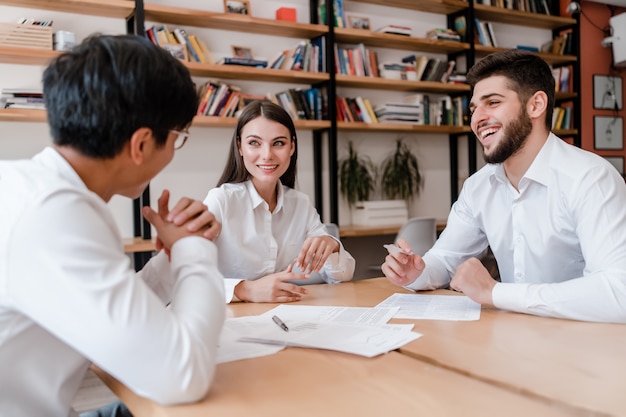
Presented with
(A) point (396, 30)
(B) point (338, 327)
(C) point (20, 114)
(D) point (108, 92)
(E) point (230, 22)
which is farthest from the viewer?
Answer: (A) point (396, 30)

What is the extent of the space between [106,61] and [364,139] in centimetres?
405

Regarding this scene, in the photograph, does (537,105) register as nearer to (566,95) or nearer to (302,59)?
(302,59)

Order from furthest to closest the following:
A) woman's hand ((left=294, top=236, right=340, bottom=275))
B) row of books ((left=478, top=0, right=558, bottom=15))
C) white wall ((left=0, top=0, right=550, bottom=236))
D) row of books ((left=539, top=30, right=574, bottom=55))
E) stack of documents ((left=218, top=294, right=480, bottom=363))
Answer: row of books ((left=539, top=30, right=574, bottom=55))
row of books ((left=478, top=0, right=558, bottom=15))
white wall ((left=0, top=0, right=550, bottom=236))
woman's hand ((left=294, top=236, right=340, bottom=275))
stack of documents ((left=218, top=294, right=480, bottom=363))

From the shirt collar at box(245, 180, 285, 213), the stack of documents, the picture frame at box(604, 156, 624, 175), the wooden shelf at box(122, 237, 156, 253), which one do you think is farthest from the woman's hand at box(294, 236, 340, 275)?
the picture frame at box(604, 156, 624, 175)

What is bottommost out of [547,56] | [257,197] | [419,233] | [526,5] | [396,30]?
[419,233]

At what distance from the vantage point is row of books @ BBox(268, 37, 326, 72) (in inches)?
169

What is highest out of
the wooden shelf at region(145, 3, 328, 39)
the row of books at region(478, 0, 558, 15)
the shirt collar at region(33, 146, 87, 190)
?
the row of books at region(478, 0, 558, 15)

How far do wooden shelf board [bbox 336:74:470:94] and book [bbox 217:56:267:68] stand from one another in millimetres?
630

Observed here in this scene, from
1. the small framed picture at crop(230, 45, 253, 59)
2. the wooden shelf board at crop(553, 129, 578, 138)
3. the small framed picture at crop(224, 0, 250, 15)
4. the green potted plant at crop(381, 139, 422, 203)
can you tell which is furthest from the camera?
the wooden shelf board at crop(553, 129, 578, 138)

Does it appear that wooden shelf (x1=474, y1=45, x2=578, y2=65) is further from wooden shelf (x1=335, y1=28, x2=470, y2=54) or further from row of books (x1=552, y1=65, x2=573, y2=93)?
wooden shelf (x1=335, y1=28, x2=470, y2=54)

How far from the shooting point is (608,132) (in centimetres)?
592

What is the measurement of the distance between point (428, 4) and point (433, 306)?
4.07 m

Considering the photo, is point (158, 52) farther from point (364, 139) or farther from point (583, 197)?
point (364, 139)

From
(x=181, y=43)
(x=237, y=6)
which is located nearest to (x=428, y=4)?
(x=237, y=6)
